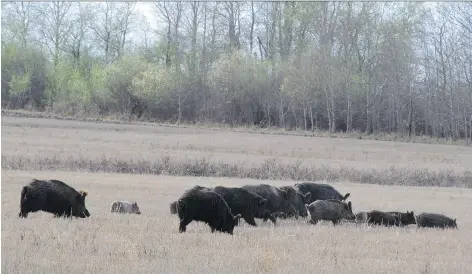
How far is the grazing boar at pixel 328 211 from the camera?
18.7 m

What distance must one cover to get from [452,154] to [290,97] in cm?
2202

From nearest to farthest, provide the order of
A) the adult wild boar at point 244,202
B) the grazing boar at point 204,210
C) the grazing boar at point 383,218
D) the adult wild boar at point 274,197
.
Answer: the grazing boar at point 204,210
the adult wild boar at point 244,202
the adult wild boar at point 274,197
the grazing boar at point 383,218

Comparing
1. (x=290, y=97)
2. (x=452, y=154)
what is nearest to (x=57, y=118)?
(x=290, y=97)

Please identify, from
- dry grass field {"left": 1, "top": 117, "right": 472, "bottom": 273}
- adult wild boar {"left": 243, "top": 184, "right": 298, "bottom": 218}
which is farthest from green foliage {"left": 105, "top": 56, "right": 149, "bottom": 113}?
adult wild boar {"left": 243, "top": 184, "right": 298, "bottom": 218}

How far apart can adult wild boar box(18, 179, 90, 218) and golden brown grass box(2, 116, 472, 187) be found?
18.3m

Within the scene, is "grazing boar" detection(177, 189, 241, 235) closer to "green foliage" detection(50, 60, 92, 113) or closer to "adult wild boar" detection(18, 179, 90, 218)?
"adult wild boar" detection(18, 179, 90, 218)

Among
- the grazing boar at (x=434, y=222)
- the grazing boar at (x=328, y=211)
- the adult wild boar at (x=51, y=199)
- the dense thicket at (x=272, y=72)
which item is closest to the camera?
the adult wild boar at (x=51, y=199)

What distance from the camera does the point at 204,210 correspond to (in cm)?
1488

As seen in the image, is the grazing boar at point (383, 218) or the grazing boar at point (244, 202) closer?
the grazing boar at point (244, 202)

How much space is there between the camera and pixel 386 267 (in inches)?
471

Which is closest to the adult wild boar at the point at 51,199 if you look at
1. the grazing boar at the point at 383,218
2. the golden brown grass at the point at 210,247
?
the golden brown grass at the point at 210,247

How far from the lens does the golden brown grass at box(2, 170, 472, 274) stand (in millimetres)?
11094

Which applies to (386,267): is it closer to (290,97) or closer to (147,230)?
(147,230)

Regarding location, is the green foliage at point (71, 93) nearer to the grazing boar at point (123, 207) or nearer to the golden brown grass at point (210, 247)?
the golden brown grass at point (210, 247)
